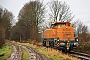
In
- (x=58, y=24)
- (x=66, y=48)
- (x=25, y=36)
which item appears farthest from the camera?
(x=25, y=36)

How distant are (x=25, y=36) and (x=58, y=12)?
1483 cm

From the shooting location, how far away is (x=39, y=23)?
45.8m

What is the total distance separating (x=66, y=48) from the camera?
19359 millimetres

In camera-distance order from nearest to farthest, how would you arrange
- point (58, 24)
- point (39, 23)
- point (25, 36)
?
1. point (58, 24)
2. point (39, 23)
3. point (25, 36)

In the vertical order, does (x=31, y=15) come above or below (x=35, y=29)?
above

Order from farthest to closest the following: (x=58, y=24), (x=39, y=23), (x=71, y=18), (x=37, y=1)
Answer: (x=37, y=1), (x=39, y=23), (x=71, y=18), (x=58, y=24)

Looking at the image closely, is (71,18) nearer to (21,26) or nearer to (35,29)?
(35,29)

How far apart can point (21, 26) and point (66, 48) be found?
1441 inches

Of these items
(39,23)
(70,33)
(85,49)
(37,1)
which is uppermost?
(37,1)

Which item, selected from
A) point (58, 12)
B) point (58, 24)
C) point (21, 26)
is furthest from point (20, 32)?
point (58, 24)

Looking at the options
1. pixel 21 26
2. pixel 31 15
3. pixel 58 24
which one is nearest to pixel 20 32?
pixel 21 26

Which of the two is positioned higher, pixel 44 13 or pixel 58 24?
pixel 44 13

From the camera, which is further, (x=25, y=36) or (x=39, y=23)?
(x=25, y=36)

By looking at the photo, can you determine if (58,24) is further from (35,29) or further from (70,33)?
(35,29)
